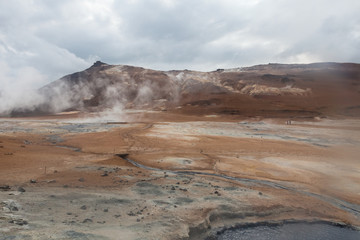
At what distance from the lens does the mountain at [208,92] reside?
2507 inches

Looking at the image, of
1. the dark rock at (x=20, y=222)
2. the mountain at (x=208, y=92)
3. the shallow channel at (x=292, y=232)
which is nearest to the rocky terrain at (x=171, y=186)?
the dark rock at (x=20, y=222)

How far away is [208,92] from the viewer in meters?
79.8

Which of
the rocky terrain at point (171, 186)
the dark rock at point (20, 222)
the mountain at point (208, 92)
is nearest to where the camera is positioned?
the dark rock at point (20, 222)

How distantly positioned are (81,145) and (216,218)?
17.8 meters

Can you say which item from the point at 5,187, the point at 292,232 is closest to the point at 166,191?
the point at 292,232

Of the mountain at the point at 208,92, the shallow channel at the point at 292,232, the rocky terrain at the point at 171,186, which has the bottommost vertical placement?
the shallow channel at the point at 292,232

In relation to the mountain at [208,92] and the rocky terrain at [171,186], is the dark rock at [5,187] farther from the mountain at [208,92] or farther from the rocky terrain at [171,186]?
the mountain at [208,92]

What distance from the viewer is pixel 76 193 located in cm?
1051

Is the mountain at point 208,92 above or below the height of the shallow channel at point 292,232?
above

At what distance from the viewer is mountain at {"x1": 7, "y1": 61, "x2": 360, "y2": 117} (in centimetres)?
6369

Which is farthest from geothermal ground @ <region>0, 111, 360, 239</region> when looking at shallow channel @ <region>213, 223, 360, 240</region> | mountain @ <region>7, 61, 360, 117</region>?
mountain @ <region>7, 61, 360, 117</region>

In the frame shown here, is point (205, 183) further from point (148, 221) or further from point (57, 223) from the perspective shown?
point (57, 223)

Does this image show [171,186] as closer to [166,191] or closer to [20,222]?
[166,191]

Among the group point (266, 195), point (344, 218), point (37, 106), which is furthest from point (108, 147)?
point (37, 106)
